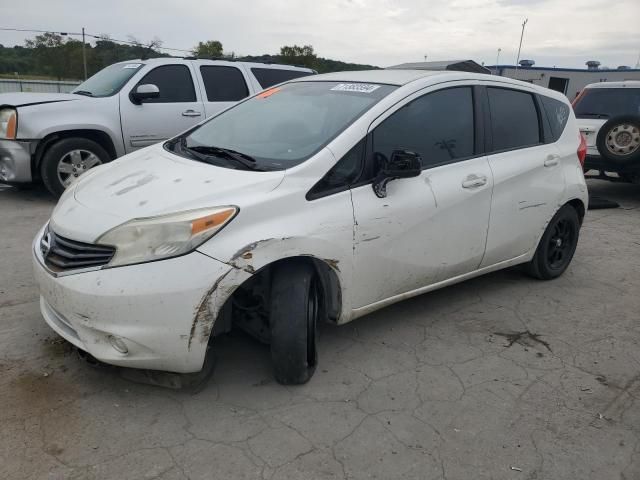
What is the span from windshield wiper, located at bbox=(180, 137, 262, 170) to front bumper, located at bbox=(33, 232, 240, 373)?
2.37 ft

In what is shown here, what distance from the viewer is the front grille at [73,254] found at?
2.51m

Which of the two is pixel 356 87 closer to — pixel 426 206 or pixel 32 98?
pixel 426 206

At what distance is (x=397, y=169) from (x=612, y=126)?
5631mm

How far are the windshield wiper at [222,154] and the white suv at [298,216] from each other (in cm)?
2

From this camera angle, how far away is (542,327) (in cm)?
377

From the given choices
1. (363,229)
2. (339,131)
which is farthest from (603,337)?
(339,131)

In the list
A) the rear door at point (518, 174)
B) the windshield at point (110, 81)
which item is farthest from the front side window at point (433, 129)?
the windshield at point (110, 81)

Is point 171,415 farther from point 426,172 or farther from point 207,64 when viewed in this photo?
point 207,64

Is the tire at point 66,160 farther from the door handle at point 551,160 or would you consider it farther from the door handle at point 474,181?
the door handle at point 551,160

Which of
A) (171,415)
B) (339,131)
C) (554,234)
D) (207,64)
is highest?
(207,64)

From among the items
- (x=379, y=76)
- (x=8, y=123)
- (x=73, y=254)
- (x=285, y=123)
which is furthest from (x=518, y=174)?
(x=8, y=123)

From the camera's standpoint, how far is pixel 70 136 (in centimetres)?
655

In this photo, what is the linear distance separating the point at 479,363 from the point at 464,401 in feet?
1.47

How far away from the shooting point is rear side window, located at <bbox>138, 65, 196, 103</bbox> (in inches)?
276
